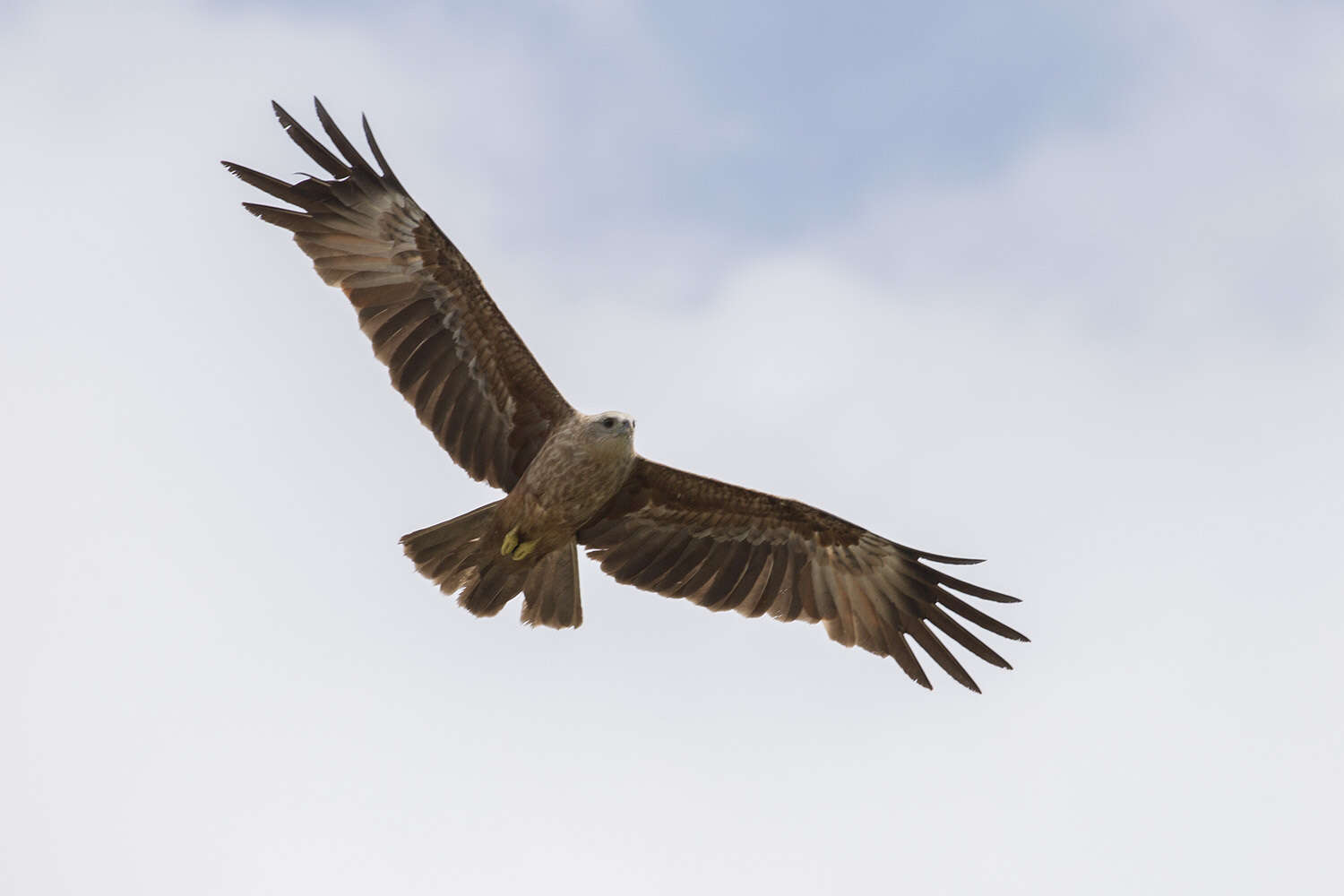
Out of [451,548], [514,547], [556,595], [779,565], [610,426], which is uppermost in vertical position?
[779,565]

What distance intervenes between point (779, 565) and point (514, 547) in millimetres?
2241

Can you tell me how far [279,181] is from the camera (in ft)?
42.2

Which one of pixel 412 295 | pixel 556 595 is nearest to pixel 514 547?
pixel 556 595

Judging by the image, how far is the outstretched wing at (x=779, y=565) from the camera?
1388 centimetres

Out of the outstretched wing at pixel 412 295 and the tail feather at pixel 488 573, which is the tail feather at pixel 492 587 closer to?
the tail feather at pixel 488 573

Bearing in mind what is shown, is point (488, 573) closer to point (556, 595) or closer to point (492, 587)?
point (492, 587)

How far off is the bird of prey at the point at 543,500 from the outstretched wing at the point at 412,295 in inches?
0.4

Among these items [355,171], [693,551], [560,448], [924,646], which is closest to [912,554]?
[924,646]

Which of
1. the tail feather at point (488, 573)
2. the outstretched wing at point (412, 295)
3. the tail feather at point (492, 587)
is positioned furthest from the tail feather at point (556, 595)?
the outstretched wing at point (412, 295)

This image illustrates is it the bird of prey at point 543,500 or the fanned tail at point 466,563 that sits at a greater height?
the bird of prey at point 543,500

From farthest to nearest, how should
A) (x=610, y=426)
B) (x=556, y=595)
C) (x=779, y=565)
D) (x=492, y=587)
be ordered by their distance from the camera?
1. (x=779, y=565)
2. (x=556, y=595)
3. (x=492, y=587)
4. (x=610, y=426)

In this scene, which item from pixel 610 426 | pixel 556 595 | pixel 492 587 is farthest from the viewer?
pixel 556 595

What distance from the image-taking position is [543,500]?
13039 millimetres

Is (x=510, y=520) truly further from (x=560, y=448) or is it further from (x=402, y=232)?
(x=402, y=232)
